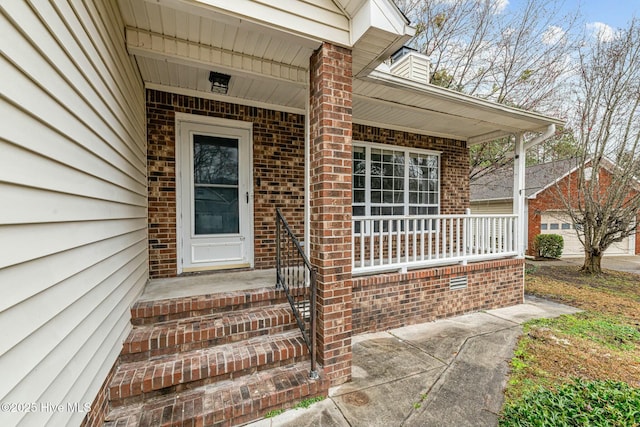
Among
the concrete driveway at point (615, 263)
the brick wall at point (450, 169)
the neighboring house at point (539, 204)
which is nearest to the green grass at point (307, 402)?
the brick wall at point (450, 169)

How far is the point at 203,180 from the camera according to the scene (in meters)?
4.09

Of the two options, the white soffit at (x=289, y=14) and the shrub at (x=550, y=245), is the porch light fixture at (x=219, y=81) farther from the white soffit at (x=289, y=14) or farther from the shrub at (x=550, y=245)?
the shrub at (x=550, y=245)

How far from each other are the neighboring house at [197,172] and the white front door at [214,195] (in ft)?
0.07

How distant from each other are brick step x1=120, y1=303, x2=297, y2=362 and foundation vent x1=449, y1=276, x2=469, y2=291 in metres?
2.82

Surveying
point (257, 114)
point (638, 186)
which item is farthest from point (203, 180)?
point (638, 186)

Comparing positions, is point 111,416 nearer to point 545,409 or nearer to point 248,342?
point 248,342

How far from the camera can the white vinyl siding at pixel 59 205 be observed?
1049 mm

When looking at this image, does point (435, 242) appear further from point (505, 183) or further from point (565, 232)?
point (565, 232)

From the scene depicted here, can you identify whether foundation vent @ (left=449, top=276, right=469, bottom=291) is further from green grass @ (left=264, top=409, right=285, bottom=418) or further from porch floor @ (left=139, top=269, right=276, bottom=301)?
green grass @ (left=264, top=409, right=285, bottom=418)

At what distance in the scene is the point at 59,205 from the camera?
1407 mm

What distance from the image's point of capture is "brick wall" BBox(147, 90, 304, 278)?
382 centimetres

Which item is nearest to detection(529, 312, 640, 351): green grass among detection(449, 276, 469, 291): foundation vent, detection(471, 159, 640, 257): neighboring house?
detection(449, 276, 469, 291): foundation vent

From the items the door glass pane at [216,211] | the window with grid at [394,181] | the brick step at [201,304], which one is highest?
the window with grid at [394,181]

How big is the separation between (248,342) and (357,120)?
4.17 metres
